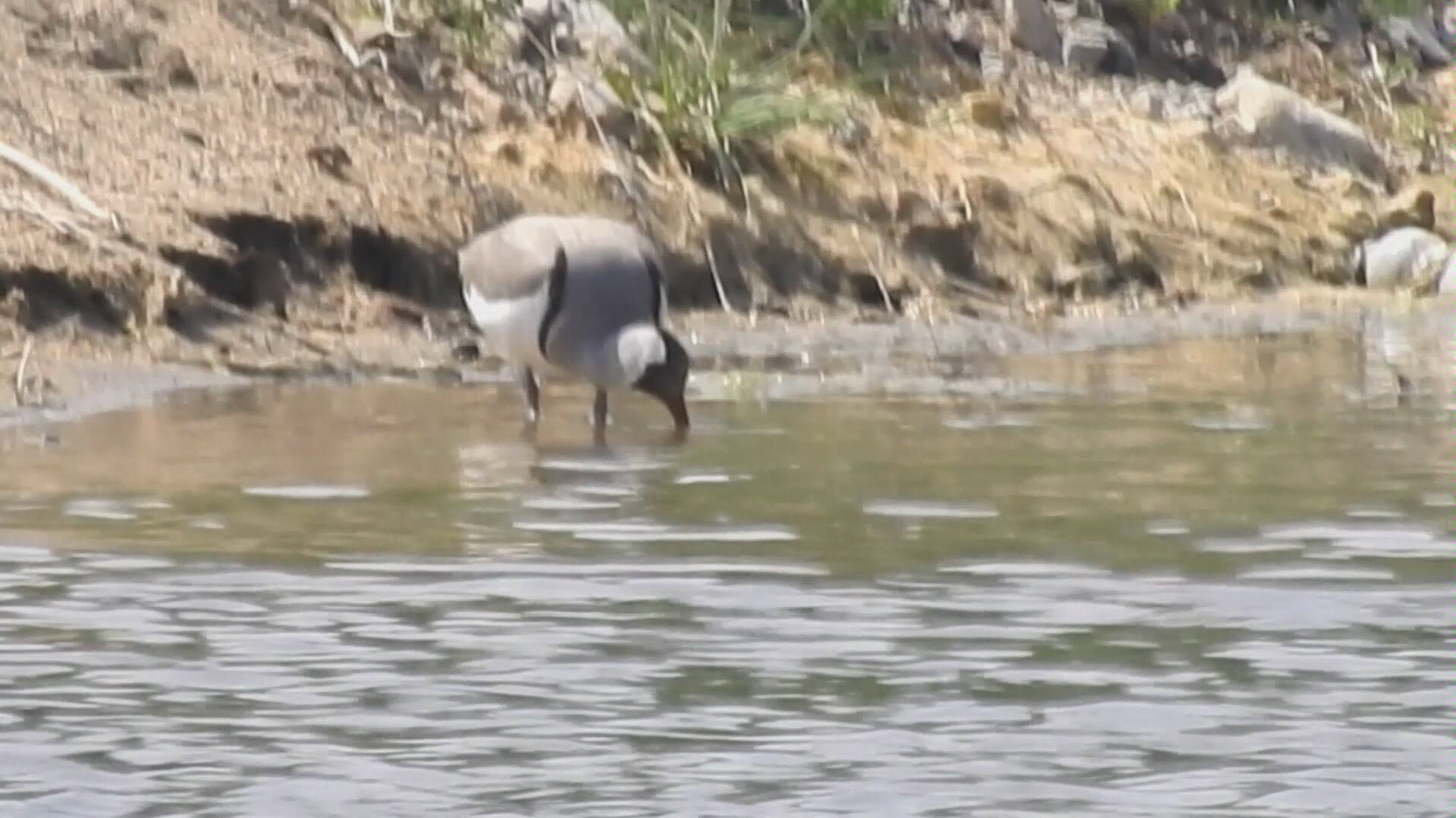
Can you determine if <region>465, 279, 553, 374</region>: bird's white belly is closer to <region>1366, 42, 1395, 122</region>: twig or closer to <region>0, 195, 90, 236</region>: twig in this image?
<region>0, 195, 90, 236</region>: twig

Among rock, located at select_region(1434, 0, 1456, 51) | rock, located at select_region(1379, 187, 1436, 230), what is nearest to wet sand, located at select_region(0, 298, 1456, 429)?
rock, located at select_region(1379, 187, 1436, 230)

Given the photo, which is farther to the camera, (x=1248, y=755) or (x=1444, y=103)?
(x=1444, y=103)

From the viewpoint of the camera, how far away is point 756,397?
478 inches

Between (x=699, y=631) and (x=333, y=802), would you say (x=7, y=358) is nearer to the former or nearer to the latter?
(x=699, y=631)

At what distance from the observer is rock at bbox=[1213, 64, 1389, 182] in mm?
17719

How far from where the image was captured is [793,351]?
13375 mm

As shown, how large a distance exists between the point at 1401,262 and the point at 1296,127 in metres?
1.82

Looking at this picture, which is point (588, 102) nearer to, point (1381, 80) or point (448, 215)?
point (448, 215)

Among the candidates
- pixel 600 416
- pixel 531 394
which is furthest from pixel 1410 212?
pixel 531 394

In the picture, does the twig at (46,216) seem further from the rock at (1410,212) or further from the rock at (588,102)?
the rock at (1410,212)

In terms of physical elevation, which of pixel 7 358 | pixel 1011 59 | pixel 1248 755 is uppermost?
pixel 1011 59

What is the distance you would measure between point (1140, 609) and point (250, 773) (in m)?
2.38

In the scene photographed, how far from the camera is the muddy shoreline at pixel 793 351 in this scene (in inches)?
455

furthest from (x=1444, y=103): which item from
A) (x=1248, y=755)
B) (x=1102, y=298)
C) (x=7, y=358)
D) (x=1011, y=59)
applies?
(x=1248, y=755)
